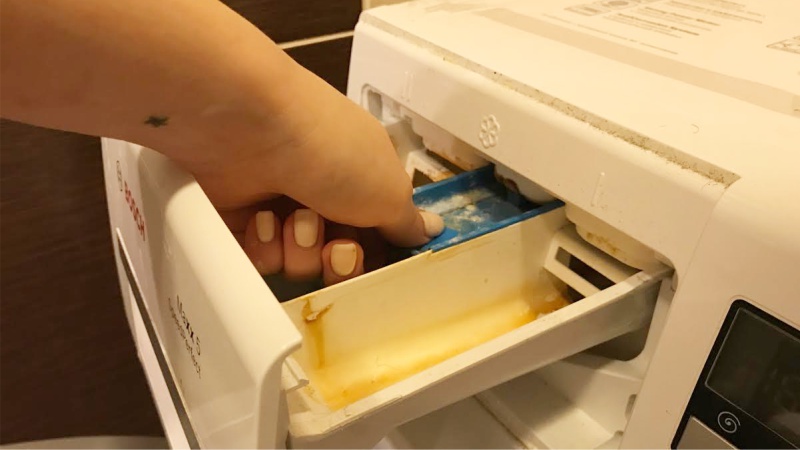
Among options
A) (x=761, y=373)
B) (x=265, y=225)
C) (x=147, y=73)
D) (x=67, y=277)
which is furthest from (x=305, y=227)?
(x=67, y=277)

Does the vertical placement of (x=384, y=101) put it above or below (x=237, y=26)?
below

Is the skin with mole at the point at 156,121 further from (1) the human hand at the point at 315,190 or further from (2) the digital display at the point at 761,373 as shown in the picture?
(2) the digital display at the point at 761,373

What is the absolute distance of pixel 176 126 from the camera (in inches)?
11.1

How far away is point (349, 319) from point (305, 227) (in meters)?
0.06

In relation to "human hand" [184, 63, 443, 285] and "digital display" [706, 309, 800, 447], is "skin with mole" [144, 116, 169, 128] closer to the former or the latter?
"human hand" [184, 63, 443, 285]

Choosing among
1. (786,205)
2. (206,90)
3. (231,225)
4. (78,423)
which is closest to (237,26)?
(206,90)

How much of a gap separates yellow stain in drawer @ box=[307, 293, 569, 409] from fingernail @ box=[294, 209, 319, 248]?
0.14 feet

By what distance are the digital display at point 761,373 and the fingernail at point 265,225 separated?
234 mm

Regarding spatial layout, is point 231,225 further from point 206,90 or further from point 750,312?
point 750,312

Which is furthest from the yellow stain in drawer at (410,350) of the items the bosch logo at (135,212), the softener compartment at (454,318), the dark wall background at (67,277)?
the dark wall background at (67,277)

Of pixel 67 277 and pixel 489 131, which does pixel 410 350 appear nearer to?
pixel 489 131

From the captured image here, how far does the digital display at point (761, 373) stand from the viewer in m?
0.30

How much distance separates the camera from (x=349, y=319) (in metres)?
0.37

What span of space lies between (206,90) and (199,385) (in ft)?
0.42
